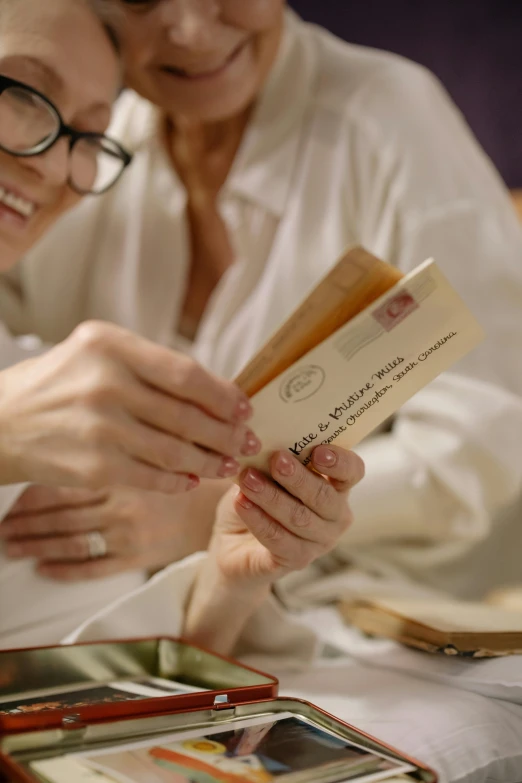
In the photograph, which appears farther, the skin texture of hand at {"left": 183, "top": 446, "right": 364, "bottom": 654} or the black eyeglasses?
the black eyeglasses

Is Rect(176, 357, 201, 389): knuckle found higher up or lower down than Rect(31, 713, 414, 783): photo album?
higher up

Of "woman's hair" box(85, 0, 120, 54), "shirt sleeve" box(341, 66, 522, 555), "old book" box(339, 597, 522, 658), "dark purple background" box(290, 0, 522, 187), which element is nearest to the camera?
"old book" box(339, 597, 522, 658)

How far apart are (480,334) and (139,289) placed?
30.6 inches

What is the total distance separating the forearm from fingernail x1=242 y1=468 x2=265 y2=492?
198 millimetres

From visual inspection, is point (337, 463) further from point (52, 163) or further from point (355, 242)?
point (355, 242)

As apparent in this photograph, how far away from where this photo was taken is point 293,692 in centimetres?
85

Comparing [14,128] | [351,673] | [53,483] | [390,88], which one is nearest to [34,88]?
[14,128]

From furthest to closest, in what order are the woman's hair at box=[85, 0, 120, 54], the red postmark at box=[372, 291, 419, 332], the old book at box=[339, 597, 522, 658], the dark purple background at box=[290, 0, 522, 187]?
1. the dark purple background at box=[290, 0, 522, 187]
2. the woman's hair at box=[85, 0, 120, 54]
3. the old book at box=[339, 597, 522, 658]
4. the red postmark at box=[372, 291, 419, 332]

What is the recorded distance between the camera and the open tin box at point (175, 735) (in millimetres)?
550

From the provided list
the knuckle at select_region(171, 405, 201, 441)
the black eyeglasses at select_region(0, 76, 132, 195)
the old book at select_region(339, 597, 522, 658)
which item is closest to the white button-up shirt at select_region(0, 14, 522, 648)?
the old book at select_region(339, 597, 522, 658)

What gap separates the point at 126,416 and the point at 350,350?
0.62 ft

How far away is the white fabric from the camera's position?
28.7 inches

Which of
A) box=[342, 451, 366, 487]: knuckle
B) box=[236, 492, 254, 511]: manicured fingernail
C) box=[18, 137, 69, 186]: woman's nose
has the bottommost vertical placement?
box=[236, 492, 254, 511]: manicured fingernail

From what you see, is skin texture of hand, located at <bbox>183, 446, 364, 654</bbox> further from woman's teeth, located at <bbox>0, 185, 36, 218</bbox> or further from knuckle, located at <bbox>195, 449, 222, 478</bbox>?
woman's teeth, located at <bbox>0, 185, 36, 218</bbox>
